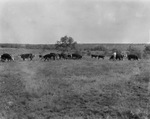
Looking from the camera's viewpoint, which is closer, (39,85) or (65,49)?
(39,85)

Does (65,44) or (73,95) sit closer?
(73,95)

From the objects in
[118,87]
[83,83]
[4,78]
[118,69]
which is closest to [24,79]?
[4,78]

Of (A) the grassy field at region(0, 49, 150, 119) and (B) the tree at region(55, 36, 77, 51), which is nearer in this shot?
(A) the grassy field at region(0, 49, 150, 119)

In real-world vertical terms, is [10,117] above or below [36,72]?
below

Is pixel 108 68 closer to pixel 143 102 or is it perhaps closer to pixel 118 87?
pixel 118 87

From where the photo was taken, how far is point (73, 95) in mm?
14000

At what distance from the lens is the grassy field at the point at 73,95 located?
12.0 metres

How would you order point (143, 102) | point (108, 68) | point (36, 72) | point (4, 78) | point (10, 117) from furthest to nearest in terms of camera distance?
point (108, 68)
point (36, 72)
point (4, 78)
point (143, 102)
point (10, 117)

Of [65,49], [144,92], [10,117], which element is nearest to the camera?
[10,117]

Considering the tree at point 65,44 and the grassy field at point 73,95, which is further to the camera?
the tree at point 65,44

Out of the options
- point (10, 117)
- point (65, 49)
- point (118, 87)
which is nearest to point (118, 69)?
point (118, 87)

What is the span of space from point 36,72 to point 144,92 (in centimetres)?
900

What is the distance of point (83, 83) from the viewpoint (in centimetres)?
1594

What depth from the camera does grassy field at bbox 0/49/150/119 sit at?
1199 centimetres
